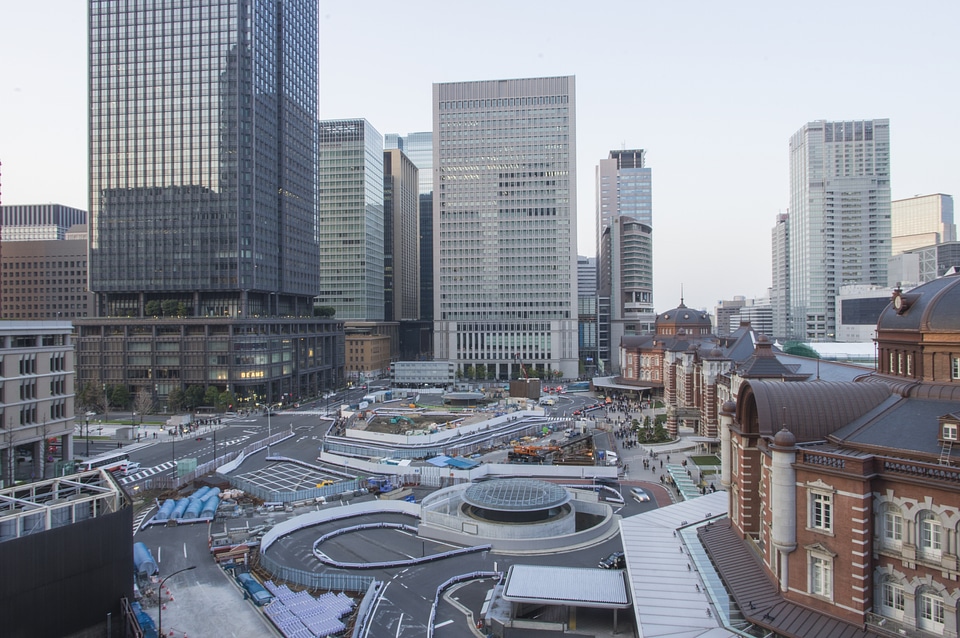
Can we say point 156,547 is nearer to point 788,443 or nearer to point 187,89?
point 788,443

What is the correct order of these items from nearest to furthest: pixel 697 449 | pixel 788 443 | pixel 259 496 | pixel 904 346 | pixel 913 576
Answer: pixel 913 576 < pixel 788 443 < pixel 904 346 < pixel 259 496 < pixel 697 449

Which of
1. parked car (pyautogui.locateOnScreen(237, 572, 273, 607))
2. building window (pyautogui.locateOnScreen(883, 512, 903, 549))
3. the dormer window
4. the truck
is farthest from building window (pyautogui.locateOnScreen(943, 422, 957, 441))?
the truck

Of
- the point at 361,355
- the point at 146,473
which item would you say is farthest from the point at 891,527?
the point at 361,355

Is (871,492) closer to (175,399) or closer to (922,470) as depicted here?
(922,470)

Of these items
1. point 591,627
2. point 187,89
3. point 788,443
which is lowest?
point 591,627

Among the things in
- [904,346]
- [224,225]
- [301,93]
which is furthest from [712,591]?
[301,93]

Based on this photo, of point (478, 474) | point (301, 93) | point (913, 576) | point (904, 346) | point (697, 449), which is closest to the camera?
point (913, 576)

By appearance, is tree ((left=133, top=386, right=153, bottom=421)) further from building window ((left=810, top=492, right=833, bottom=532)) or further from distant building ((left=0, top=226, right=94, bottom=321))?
building window ((left=810, top=492, right=833, bottom=532))

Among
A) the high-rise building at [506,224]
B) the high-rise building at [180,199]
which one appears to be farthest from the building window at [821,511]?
the high-rise building at [506,224]
